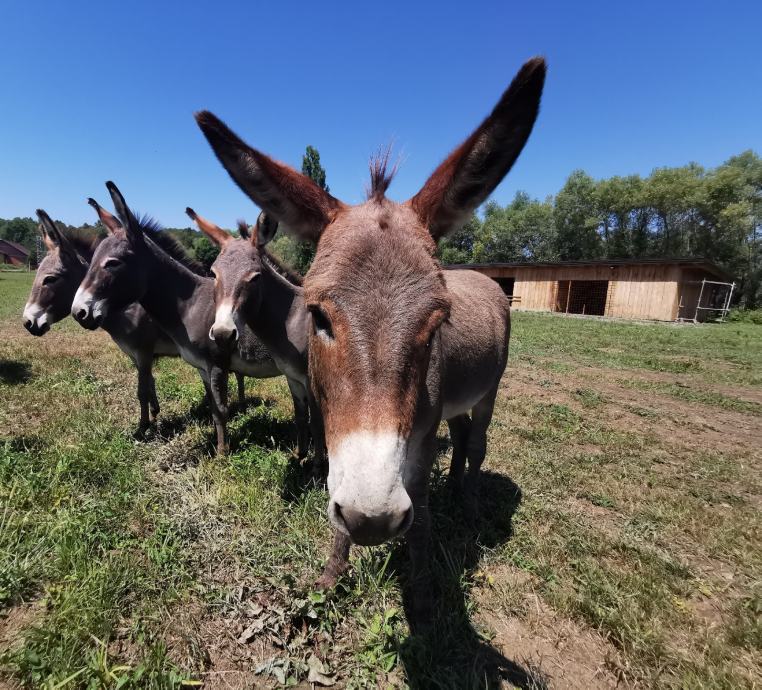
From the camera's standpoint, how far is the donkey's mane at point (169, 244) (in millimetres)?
5811

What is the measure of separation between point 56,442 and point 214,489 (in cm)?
238

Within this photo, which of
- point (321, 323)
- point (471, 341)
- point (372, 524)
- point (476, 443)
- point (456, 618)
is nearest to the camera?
point (372, 524)

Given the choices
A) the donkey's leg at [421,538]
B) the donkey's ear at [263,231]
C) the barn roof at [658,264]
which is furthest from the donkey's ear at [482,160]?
the barn roof at [658,264]

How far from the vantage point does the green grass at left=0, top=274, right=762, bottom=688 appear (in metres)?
2.32

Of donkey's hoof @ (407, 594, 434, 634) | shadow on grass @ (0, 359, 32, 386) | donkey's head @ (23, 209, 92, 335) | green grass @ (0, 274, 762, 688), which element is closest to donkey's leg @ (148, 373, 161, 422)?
green grass @ (0, 274, 762, 688)

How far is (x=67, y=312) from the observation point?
6.71 metres

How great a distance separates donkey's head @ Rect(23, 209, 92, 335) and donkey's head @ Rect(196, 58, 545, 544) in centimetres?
654

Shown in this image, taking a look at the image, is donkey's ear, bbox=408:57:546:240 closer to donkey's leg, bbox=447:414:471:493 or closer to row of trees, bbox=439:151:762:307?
donkey's leg, bbox=447:414:471:493

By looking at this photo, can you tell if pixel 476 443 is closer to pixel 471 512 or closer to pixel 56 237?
pixel 471 512

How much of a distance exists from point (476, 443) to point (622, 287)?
103 ft

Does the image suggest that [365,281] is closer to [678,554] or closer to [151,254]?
[678,554]

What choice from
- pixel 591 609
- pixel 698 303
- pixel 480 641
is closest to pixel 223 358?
pixel 480 641

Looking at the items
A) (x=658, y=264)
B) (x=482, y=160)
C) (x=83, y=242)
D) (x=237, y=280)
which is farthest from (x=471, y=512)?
(x=658, y=264)

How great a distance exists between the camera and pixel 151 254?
206 inches
